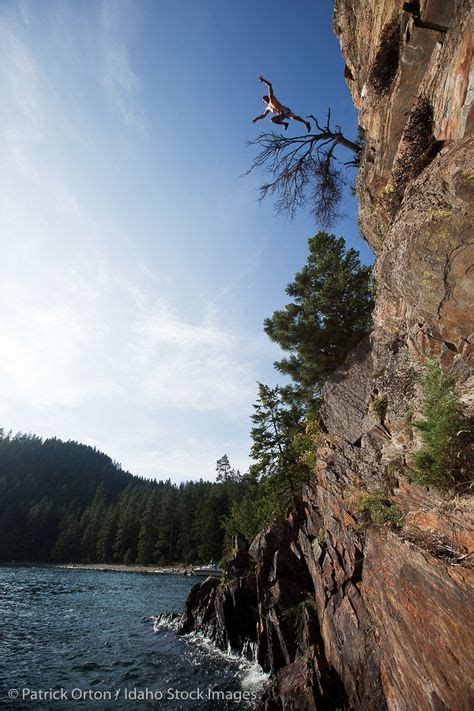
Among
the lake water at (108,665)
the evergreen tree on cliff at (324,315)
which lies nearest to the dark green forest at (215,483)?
the evergreen tree on cliff at (324,315)

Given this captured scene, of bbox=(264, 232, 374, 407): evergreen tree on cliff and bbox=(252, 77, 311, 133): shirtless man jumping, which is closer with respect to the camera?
bbox=(252, 77, 311, 133): shirtless man jumping

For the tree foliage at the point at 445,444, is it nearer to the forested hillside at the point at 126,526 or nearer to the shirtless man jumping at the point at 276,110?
the shirtless man jumping at the point at 276,110

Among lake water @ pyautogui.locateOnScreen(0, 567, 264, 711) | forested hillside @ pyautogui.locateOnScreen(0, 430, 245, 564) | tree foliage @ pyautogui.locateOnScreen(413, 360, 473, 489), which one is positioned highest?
forested hillside @ pyautogui.locateOnScreen(0, 430, 245, 564)

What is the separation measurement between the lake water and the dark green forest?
29.7ft

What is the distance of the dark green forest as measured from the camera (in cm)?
1883

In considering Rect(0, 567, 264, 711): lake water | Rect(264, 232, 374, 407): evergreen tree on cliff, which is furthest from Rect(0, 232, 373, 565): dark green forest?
Rect(0, 567, 264, 711): lake water

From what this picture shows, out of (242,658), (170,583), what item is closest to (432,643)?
(242,658)

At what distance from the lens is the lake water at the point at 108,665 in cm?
1198

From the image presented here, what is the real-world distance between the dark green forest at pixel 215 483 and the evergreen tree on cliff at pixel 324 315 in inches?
2.4

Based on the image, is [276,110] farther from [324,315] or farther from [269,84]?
[324,315]

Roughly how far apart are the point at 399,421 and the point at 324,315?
10203 mm

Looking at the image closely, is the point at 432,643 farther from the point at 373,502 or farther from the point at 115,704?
the point at 115,704

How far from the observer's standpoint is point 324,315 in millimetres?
19000

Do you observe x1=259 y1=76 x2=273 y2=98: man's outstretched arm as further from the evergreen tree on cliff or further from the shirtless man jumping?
the evergreen tree on cliff
